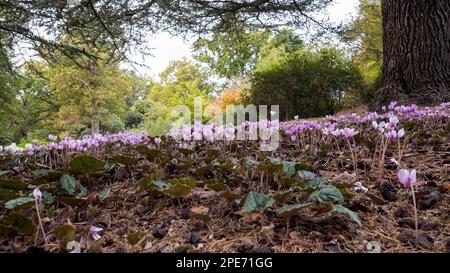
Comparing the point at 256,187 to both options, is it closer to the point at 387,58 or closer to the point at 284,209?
the point at 284,209

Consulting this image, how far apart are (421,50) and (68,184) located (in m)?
5.18

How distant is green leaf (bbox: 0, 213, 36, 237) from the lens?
1.29 meters

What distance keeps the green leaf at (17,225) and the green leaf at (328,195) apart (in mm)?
1028

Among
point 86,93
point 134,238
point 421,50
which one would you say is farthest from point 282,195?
point 86,93

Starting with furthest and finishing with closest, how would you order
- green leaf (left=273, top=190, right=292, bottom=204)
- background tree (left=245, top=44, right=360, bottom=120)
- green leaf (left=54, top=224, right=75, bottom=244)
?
background tree (left=245, top=44, right=360, bottom=120) → green leaf (left=273, top=190, right=292, bottom=204) → green leaf (left=54, top=224, right=75, bottom=244)

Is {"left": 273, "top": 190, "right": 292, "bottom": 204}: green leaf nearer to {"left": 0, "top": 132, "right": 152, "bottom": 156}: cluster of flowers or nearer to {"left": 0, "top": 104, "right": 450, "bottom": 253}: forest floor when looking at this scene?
{"left": 0, "top": 104, "right": 450, "bottom": 253}: forest floor

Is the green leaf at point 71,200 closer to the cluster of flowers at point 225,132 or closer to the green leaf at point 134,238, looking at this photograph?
the green leaf at point 134,238

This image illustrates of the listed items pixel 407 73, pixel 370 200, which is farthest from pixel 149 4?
pixel 370 200

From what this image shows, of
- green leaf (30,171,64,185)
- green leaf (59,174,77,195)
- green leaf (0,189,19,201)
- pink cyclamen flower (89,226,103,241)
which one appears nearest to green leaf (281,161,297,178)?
pink cyclamen flower (89,226,103,241)

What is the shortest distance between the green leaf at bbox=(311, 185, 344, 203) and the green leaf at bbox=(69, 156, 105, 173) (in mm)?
1092

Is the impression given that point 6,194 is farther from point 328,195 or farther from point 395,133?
point 395,133

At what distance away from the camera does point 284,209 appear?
1.25 meters

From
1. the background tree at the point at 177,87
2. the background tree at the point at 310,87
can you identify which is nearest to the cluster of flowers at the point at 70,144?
the background tree at the point at 310,87
